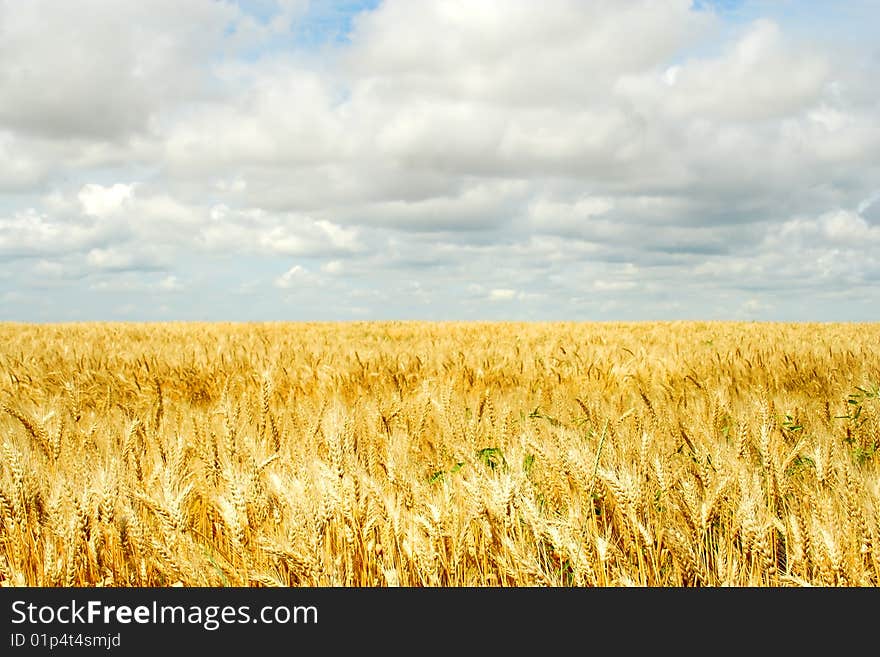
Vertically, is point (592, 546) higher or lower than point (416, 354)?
lower

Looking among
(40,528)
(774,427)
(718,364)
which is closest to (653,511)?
(774,427)

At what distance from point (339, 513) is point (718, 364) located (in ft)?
16.3

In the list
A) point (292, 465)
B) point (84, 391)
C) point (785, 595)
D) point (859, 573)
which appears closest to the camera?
point (785, 595)

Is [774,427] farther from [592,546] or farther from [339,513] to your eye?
[339,513]

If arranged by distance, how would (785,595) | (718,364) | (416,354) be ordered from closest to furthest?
(785,595), (718,364), (416,354)

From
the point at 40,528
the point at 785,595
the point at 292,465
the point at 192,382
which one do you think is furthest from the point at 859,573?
the point at 192,382

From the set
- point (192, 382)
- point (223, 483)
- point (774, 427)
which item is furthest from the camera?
point (192, 382)

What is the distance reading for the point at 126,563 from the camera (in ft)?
6.18

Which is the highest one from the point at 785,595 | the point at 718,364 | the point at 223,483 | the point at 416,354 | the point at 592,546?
the point at 416,354

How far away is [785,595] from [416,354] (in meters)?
5.41

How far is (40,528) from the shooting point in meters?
2.03

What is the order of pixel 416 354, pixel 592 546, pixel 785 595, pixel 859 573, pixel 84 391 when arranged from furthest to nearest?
pixel 416 354 → pixel 84 391 → pixel 592 546 → pixel 859 573 → pixel 785 595

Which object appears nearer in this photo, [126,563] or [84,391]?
[126,563]

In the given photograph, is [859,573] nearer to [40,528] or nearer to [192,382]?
[40,528]
